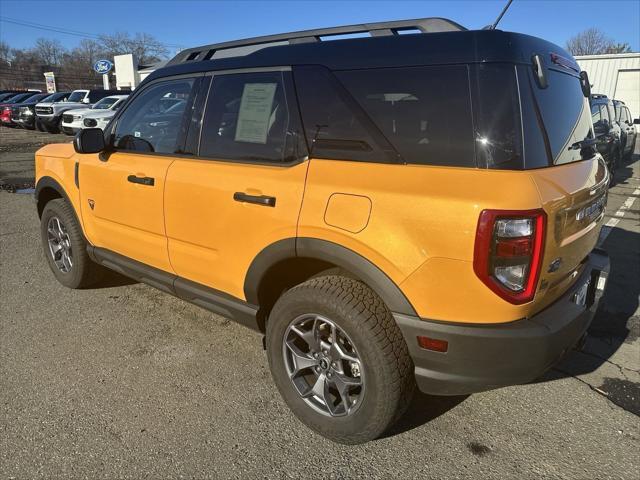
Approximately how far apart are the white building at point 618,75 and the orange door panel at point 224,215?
103ft

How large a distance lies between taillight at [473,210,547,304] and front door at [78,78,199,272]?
6.73 ft

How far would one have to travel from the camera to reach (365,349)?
2139 millimetres

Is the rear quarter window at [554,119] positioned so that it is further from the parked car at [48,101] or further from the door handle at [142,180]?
the parked car at [48,101]

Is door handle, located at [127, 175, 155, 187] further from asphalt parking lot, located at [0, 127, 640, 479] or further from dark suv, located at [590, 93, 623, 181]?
dark suv, located at [590, 93, 623, 181]

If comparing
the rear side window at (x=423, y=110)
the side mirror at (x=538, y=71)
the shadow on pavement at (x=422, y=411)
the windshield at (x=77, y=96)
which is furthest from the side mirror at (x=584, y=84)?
the windshield at (x=77, y=96)

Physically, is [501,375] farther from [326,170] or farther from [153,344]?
[153,344]

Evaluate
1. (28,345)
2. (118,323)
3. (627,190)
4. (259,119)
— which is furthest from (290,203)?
(627,190)

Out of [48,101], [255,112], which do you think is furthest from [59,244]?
[48,101]

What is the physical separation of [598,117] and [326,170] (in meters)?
9.92

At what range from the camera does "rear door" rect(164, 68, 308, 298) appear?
2.44m

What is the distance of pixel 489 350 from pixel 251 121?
5.72ft

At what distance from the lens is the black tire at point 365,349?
2121 mm

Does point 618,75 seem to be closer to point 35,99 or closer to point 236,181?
point 236,181

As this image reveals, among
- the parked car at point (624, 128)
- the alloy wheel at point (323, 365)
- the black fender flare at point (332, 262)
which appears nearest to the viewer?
the black fender flare at point (332, 262)
